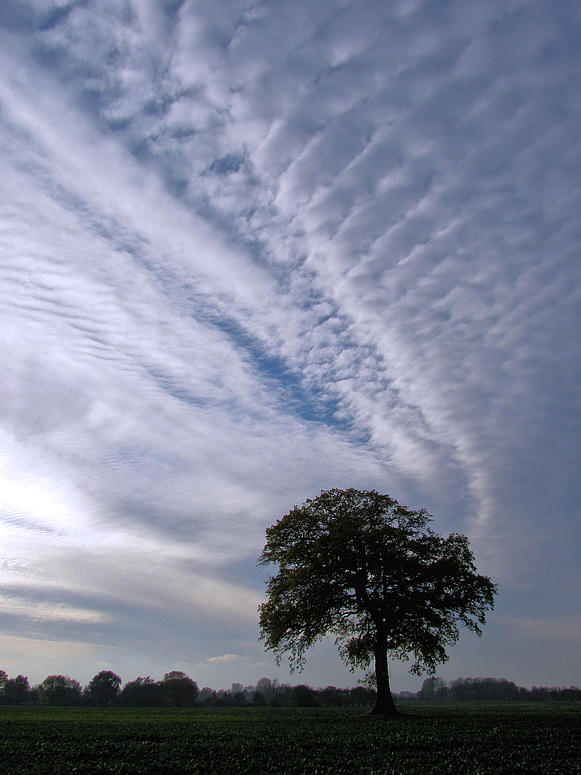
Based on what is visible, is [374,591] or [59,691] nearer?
[374,591]

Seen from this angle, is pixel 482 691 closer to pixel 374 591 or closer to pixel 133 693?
pixel 133 693

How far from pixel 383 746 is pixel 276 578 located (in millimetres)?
21680

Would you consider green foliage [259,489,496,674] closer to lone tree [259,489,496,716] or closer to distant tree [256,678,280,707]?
lone tree [259,489,496,716]

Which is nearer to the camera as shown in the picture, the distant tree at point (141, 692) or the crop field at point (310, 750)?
the crop field at point (310, 750)

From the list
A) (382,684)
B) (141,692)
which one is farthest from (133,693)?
(382,684)

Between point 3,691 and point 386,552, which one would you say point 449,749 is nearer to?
point 386,552

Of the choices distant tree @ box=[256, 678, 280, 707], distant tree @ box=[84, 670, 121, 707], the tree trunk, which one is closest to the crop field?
the tree trunk

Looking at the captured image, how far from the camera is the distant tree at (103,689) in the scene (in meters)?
117

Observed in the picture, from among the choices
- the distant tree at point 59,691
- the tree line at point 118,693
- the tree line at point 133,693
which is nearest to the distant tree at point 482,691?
the tree line at point 133,693

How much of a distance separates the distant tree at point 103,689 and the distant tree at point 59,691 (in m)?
2.81

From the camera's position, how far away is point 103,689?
392 feet

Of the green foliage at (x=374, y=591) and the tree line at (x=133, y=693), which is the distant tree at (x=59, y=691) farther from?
the green foliage at (x=374, y=591)

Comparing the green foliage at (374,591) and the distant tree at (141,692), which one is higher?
the green foliage at (374,591)

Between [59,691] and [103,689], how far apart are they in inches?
426
